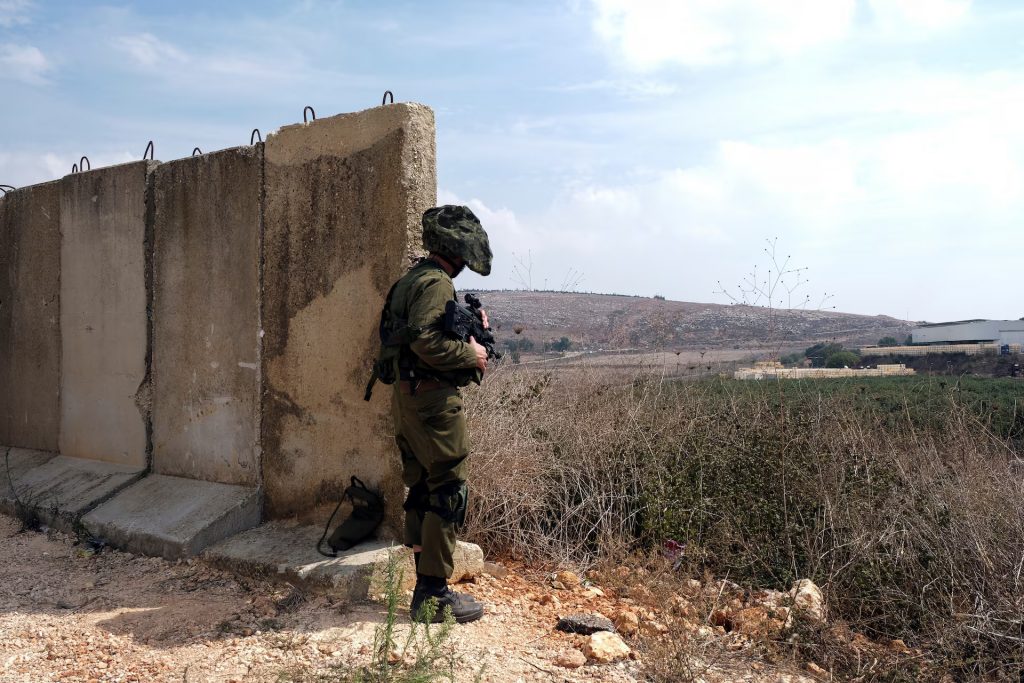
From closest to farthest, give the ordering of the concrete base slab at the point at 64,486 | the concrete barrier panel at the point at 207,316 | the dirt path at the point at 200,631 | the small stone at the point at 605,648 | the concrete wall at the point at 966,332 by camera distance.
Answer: the dirt path at the point at 200,631 → the small stone at the point at 605,648 → the concrete barrier panel at the point at 207,316 → the concrete base slab at the point at 64,486 → the concrete wall at the point at 966,332

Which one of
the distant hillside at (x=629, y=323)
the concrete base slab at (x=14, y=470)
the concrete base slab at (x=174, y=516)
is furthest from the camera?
the distant hillside at (x=629, y=323)

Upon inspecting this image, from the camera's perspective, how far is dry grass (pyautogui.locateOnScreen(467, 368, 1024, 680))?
344cm

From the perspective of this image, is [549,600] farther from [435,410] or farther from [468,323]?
[468,323]

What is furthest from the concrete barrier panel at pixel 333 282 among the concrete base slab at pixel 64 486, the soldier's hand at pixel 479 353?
the concrete base slab at pixel 64 486

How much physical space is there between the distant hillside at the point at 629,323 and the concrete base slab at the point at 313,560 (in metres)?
1.81

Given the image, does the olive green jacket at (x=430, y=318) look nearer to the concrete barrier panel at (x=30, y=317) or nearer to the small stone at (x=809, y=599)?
the small stone at (x=809, y=599)

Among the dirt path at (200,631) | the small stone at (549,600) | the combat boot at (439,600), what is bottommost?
the small stone at (549,600)

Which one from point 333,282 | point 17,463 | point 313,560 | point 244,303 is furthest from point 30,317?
point 313,560

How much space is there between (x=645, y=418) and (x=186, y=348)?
2.97m

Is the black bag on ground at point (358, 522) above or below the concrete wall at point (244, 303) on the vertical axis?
below

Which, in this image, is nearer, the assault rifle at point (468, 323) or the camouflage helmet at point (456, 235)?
the assault rifle at point (468, 323)

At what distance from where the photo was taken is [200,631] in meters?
3.11

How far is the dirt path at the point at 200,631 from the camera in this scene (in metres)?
2.78

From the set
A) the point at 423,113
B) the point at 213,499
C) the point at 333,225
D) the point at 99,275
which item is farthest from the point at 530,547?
the point at 99,275
